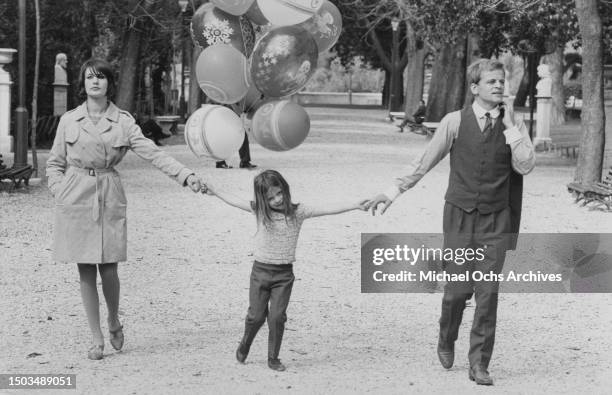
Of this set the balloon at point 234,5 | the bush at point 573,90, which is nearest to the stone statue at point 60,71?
the balloon at point 234,5

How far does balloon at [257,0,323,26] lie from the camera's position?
24.1 ft

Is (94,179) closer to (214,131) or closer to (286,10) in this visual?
(214,131)

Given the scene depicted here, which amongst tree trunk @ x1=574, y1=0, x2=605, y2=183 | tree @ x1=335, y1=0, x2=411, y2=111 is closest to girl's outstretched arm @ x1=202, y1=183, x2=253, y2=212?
tree trunk @ x1=574, y1=0, x2=605, y2=183

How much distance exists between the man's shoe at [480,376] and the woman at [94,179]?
71.5 inches

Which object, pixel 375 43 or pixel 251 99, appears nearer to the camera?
pixel 251 99

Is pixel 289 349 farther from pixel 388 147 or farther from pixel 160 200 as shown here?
pixel 388 147

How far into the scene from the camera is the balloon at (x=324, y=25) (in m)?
7.93

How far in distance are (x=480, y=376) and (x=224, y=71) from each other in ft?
8.77

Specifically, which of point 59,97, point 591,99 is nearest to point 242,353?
point 591,99

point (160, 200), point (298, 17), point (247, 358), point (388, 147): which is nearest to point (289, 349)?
point (247, 358)

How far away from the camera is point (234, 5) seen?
24.9 feet

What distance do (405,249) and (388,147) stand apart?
18.9 meters

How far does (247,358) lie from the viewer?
6.66 meters

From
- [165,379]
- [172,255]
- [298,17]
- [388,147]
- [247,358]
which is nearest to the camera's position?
[165,379]
